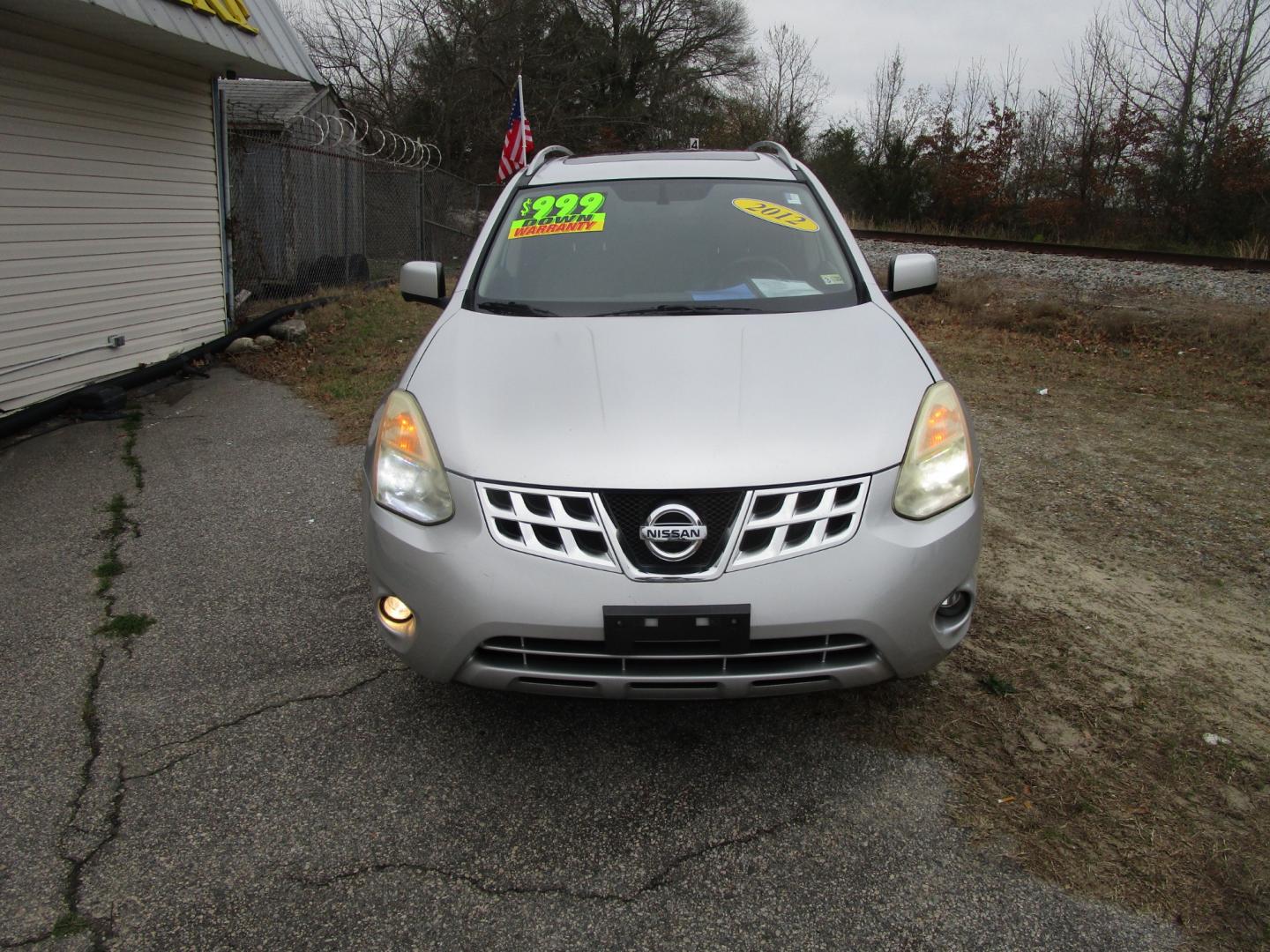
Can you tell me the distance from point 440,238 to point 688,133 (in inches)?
788

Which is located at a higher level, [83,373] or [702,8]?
→ [702,8]

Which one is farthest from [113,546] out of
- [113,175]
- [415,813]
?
[113,175]

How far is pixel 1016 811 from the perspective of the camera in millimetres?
2441

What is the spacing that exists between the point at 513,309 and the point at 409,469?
101 centimetres

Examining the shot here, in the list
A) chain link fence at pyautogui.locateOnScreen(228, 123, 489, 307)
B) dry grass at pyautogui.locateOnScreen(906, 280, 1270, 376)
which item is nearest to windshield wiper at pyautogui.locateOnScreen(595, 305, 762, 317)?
dry grass at pyautogui.locateOnScreen(906, 280, 1270, 376)

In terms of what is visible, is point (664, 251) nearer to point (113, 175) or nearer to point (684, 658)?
point (684, 658)

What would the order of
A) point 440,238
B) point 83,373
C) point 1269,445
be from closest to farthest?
point 1269,445 < point 83,373 < point 440,238

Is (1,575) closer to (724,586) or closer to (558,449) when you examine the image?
(558,449)

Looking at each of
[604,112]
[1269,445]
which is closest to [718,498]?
[1269,445]

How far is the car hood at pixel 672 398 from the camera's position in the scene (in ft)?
7.68

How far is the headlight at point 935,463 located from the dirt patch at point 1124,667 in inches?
32.7

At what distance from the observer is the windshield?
332 centimetres

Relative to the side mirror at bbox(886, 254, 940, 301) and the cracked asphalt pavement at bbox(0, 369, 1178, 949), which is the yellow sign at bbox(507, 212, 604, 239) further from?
the cracked asphalt pavement at bbox(0, 369, 1178, 949)

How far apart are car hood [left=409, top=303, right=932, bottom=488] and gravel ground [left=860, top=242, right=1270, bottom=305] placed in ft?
33.6
